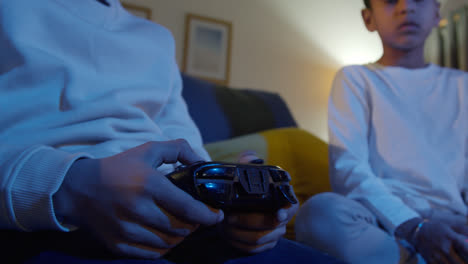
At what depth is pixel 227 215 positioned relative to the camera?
0.39 meters

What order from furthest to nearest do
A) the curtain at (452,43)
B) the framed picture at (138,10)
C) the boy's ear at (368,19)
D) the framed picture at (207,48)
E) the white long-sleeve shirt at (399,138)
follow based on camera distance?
the curtain at (452,43) < the framed picture at (207,48) < the framed picture at (138,10) < the boy's ear at (368,19) < the white long-sleeve shirt at (399,138)

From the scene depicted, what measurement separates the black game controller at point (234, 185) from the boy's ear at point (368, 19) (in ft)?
2.40

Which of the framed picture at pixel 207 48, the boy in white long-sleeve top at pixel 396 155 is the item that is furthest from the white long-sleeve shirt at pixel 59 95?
the framed picture at pixel 207 48

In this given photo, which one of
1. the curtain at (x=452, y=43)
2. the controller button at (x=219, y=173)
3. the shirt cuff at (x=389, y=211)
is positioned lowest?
the shirt cuff at (x=389, y=211)

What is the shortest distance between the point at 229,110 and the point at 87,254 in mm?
1010

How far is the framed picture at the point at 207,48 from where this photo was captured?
1.88 meters

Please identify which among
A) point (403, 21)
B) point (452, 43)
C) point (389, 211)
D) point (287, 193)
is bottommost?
point (389, 211)

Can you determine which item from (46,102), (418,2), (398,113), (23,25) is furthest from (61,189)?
(418,2)

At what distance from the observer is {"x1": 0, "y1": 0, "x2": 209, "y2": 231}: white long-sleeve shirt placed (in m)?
0.30

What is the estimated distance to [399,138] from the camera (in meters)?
0.80

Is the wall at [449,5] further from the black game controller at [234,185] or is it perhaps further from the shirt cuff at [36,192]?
the shirt cuff at [36,192]

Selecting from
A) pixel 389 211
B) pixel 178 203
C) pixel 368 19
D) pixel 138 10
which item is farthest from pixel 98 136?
pixel 138 10

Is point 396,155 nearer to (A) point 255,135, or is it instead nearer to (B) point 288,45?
(A) point 255,135

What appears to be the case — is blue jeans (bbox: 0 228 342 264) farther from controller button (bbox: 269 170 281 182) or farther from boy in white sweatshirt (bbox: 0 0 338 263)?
controller button (bbox: 269 170 281 182)
